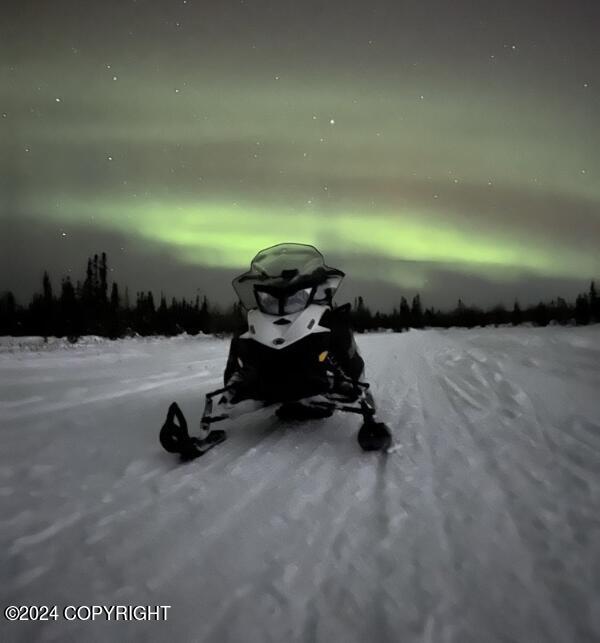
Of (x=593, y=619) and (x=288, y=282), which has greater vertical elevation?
(x=288, y=282)

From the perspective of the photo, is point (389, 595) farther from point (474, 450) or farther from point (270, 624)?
point (474, 450)

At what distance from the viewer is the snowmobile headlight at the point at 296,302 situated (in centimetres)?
421

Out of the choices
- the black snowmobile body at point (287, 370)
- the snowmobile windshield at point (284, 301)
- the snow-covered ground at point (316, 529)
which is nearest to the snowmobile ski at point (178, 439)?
the snow-covered ground at point (316, 529)

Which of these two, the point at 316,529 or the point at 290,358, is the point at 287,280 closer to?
the point at 290,358

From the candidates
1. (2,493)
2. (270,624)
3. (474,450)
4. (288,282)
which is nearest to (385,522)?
(270,624)

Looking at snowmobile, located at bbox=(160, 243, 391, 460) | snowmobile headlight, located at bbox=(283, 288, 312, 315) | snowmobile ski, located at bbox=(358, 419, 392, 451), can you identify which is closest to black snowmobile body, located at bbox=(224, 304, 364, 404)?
snowmobile, located at bbox=(160, 243, 391, 460)

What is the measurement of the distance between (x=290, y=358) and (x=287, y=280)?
32.4 inches

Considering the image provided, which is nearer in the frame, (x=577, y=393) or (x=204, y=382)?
(x=577, y=393)

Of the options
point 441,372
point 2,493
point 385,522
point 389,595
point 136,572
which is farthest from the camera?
point 441,372

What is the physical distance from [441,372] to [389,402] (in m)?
3.35

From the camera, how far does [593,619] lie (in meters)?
1.88

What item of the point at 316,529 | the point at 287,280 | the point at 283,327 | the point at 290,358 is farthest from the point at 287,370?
the point at 316,529

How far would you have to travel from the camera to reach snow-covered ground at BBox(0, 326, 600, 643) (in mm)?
1909

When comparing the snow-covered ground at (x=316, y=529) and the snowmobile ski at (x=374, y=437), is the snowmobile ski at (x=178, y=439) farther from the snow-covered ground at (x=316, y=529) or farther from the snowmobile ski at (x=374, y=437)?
the snowmobile ski at (x=374, y=437)
